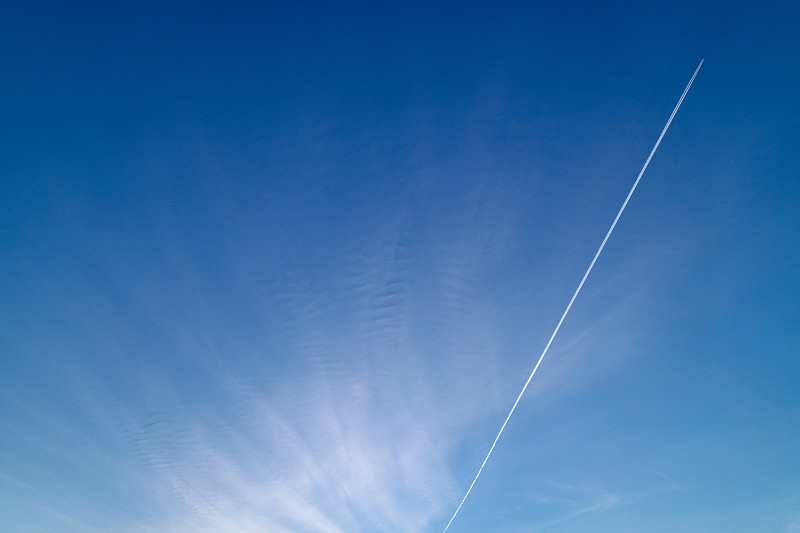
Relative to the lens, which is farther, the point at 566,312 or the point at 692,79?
the point at 566,312

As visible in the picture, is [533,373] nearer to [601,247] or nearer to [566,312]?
[566,312]

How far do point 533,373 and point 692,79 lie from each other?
1282cm

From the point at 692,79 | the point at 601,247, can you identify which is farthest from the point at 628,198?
the point at 692,79

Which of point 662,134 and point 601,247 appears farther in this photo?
point 601,247

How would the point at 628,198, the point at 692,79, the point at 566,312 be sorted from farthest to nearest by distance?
the point at 566,312 → the point at 628,198 → the point at 692,79

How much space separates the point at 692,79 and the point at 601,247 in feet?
21.6

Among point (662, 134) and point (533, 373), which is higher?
point (662, 134)

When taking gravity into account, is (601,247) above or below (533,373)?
above

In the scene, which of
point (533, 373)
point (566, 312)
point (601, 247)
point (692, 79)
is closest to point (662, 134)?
point (692, 79)

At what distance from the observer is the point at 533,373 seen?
834 inches

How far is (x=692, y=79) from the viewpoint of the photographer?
1673cm

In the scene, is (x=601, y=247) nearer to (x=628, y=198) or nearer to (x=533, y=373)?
(x=628, y=198)

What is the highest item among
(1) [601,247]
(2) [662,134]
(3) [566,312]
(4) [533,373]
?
(2) [662,134]

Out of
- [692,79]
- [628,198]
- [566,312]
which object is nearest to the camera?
[692,79]
